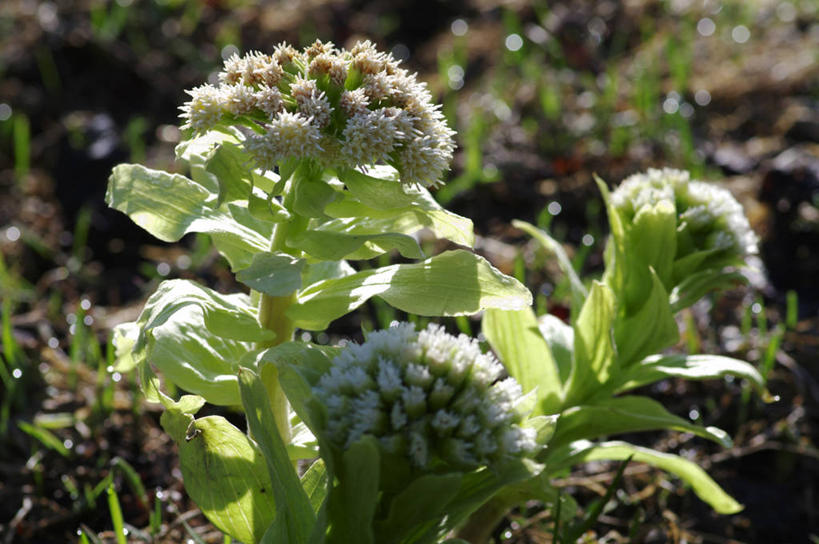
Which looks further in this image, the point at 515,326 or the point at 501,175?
the point at 501,175

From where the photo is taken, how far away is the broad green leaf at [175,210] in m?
1.98

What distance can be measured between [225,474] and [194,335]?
34 centimetres

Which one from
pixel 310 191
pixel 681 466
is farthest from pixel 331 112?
pixel 681 466

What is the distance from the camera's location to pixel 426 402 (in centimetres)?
156

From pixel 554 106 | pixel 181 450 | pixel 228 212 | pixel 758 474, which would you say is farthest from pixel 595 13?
pixel 181 450

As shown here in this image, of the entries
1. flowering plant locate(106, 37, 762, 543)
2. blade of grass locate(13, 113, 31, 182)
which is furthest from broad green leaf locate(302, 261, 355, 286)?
blade of grass locate(13, 113, 31, 182)

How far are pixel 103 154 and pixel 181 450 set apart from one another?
312cm

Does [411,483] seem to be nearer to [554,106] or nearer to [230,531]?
[230,531]

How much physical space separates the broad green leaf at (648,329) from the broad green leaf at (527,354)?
0.68ft

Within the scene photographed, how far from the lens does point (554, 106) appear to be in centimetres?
484

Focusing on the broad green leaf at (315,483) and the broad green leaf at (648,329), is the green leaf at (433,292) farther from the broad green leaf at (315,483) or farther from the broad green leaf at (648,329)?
the broad green leaf at (648,329)

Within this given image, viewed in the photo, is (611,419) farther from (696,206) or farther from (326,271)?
(326,271)

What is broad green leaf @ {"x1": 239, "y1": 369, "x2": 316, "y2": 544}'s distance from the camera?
1.70 metres

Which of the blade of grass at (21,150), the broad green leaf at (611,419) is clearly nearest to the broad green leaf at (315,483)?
the broad green leaf at (611,419)
